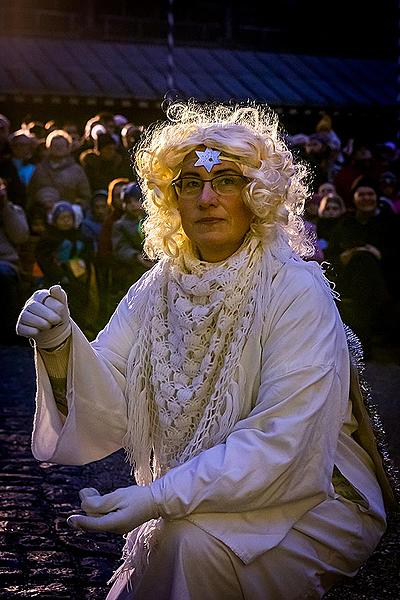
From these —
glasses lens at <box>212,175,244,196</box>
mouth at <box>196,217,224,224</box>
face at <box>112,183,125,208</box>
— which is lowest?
face at <box>112,183,125,208</box>

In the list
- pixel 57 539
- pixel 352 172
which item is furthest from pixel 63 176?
pixel 57 539

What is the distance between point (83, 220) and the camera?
11.2 metres

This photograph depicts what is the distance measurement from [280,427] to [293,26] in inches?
810

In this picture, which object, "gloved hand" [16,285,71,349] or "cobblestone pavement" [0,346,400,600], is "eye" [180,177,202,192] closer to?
"gloved hand" [16,285,71,349]

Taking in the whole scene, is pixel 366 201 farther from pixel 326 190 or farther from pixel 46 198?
pixel 46 198

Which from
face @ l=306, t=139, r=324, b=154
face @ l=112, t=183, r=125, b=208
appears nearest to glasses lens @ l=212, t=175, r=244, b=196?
face @ l=112, t=183, r=125, b=208

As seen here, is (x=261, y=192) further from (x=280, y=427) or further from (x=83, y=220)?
(x=83, y=220)

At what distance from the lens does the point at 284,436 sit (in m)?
3.35

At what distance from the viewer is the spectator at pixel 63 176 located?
11570 mm

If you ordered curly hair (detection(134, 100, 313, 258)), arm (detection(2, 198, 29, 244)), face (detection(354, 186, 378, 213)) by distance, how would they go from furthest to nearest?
arm (detection(2, 198, 29, 244)) → face (detection(354, 186, 378, 213)) → curly hair (detection(134, 100, 313, 258))

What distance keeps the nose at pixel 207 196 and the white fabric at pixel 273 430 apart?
0.87 ft

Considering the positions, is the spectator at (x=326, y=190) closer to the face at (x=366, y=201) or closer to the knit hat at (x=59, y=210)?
the face at (x=366, y=201)

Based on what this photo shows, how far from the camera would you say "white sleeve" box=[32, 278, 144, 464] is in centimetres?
375

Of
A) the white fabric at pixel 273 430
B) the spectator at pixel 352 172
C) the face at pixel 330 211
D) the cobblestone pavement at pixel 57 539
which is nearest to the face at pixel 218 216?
the white fabric at pixel 273 430
